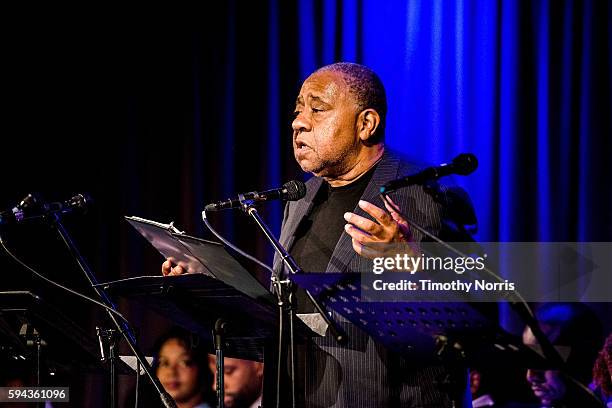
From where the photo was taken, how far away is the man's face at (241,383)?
4637 mm

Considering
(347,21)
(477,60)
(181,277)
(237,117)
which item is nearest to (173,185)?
(237,117)

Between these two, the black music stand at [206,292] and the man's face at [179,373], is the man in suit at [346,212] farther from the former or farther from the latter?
the man's face at [179,373]

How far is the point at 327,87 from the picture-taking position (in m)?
3.12

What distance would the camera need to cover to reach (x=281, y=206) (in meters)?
4.83

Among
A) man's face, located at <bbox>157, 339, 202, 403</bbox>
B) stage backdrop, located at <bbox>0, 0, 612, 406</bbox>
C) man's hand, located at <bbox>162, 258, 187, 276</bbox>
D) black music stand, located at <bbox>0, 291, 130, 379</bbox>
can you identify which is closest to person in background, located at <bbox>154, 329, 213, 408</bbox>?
man's face, located at <bbox>157, 339, 202, 403</bbox>

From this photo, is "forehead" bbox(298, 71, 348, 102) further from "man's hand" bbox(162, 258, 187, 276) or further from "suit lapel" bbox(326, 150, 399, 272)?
"man's hand" bbox(162, 258, 187, 276)

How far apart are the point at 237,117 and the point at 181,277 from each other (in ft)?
9.16

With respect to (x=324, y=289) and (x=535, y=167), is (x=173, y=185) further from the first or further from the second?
(x=324, y=289)

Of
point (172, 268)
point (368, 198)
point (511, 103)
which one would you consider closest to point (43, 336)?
point (172, 268)

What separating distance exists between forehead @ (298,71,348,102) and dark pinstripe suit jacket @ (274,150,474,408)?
1.38 feet

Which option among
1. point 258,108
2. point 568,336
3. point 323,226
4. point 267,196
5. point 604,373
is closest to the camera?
point 267,196

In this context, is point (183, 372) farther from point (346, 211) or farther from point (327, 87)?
point (327, 87)

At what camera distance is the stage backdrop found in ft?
14.5

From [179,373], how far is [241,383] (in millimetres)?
354
